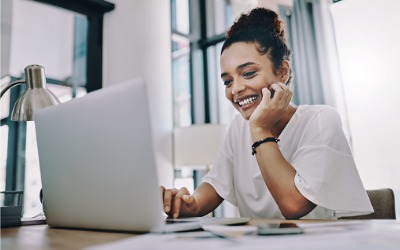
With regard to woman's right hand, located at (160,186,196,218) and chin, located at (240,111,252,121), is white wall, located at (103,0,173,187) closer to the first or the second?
chin, located at (240,111,252,121)

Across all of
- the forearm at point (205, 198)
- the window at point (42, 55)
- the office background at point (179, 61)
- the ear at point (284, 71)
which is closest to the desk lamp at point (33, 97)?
the forearm at point (205, 198)

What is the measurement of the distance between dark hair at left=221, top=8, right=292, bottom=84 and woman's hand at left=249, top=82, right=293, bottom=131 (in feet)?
0.77

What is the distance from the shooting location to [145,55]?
3.82 m

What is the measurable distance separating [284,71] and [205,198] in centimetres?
65

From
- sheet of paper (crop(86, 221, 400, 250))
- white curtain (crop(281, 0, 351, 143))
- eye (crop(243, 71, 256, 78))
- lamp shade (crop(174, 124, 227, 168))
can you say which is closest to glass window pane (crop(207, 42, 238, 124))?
lamp shade (crop(174, 124, 227, 168))

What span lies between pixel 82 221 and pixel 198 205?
0.62 metres

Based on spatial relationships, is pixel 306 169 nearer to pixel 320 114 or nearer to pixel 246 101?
pixel 320 114

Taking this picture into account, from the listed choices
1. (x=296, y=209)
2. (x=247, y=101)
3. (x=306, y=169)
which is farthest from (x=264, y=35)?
(x=296, y=209)

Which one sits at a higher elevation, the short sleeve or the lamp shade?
the lamp shade

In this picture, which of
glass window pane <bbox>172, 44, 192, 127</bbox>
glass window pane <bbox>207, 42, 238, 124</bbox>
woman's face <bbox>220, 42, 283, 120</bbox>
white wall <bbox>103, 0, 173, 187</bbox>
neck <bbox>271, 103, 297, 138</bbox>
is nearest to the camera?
neck <bbox>271, 103, 297, 138</bbox>

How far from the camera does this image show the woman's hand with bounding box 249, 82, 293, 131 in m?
1.29

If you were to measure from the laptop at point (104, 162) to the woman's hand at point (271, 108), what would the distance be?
550mm

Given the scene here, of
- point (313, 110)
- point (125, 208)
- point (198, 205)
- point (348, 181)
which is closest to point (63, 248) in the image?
point (125, 208)

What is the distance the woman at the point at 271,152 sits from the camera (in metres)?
1.13
